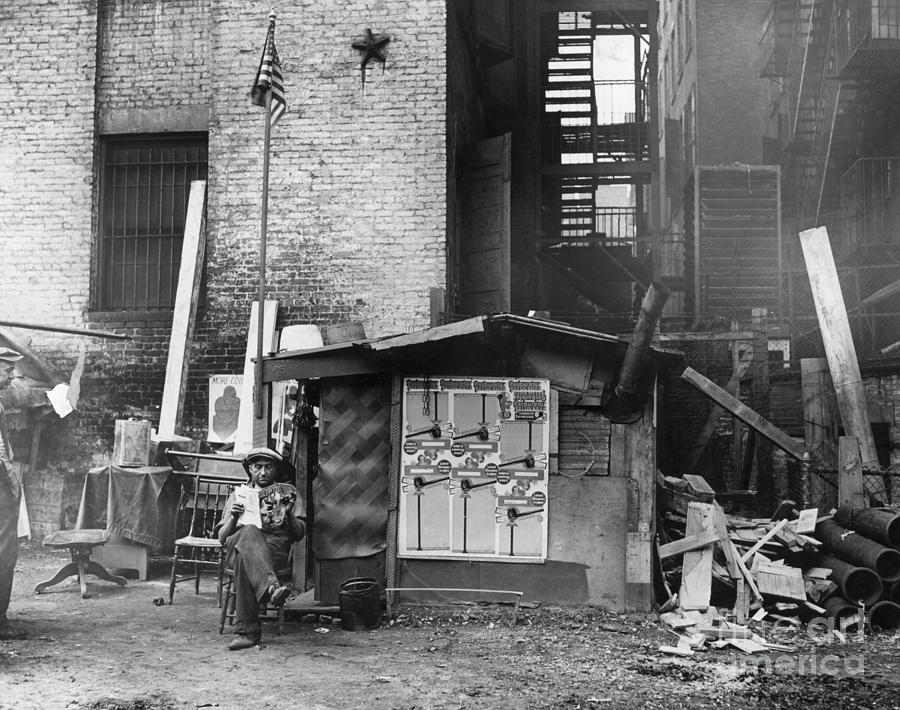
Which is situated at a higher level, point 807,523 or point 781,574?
point 807,523

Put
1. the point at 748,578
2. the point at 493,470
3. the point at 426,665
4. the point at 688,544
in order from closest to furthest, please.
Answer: the point at 426,665 < the point at 748,578 < the point at 493,470 < the point at 688,544

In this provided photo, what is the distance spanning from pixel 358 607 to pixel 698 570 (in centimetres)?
318

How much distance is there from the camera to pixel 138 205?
41.2 ft

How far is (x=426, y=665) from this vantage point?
22.0 feet

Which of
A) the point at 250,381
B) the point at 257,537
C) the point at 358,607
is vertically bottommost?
the point at 358,607

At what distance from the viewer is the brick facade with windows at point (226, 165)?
11727 millimetres

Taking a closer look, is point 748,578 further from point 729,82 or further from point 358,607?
point 729,82

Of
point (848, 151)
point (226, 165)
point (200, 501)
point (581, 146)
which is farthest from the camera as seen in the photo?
point (581, 146)

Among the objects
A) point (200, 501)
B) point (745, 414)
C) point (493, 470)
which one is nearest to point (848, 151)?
point (745, 414)

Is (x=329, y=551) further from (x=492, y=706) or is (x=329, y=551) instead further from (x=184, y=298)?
(x=184, y=298)

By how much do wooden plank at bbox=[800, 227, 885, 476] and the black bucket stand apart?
5490mm

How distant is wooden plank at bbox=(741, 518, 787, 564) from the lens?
859cm

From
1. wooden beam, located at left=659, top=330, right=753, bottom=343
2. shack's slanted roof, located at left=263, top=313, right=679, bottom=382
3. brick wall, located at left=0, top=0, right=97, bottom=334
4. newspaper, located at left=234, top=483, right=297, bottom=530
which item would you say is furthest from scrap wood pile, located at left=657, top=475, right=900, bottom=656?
brick wall, located at left=0, top=0, right=97, bottom=334

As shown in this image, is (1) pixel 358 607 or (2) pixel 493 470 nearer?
(1) pixel 358 607
